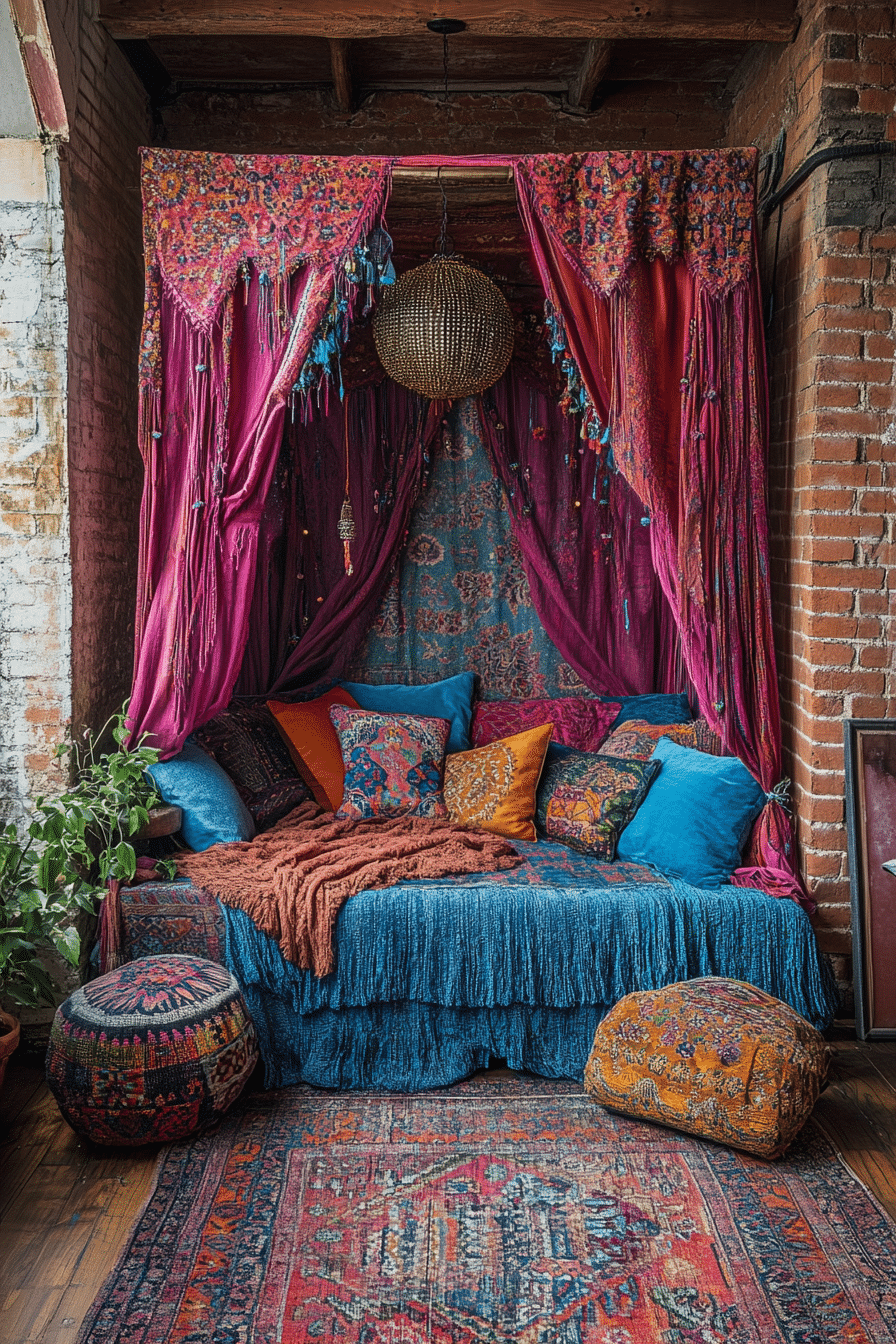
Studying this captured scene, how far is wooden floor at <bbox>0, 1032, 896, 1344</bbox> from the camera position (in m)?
2.32

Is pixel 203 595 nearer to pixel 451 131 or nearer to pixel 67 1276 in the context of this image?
pixel 67 1276

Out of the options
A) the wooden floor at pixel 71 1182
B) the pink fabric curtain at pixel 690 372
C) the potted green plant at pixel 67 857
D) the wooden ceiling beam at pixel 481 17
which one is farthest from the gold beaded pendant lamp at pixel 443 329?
the wooden floor at pixel 71 1182

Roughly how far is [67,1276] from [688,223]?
329 centimetres

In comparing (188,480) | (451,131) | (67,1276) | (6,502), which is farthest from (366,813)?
(451,131)

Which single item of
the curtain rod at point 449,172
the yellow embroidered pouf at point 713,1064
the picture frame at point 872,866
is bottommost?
the yellow embroidered pouf at point 713,1064

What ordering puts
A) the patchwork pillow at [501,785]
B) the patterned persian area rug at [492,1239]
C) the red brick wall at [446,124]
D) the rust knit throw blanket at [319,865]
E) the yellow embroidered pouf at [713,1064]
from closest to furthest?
the patterned persian area rug at [492,1239]
the yellow embroidered pouf at [713,1064]
the rust knit throw blanket at [319,865]
the patchwork pillow at [501,785]
the red brick wall at [446,124]

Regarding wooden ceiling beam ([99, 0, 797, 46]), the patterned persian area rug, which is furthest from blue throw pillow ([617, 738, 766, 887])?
wooden ceiling beam ([99, 0, 797, 46])

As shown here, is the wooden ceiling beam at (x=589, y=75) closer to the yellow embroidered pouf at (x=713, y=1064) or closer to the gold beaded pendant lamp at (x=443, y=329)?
the gold beaded pendant lamp at (x=443, y=329)

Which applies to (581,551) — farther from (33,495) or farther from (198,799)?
(33,495)

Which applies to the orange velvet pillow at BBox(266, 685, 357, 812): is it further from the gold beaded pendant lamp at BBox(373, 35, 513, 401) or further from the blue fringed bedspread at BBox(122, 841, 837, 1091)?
the gold beaded pendant lamp at BBox(373, 35, 513, 401)

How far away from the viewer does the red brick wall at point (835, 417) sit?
10.8 ft

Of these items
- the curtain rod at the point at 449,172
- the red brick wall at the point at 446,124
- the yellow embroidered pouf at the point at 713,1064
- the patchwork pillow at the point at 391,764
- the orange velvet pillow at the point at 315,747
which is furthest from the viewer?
the red brick wall at the point at 446,124

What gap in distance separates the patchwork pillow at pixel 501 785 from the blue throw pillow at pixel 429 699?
1.11ft

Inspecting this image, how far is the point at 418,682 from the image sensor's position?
4703mm
